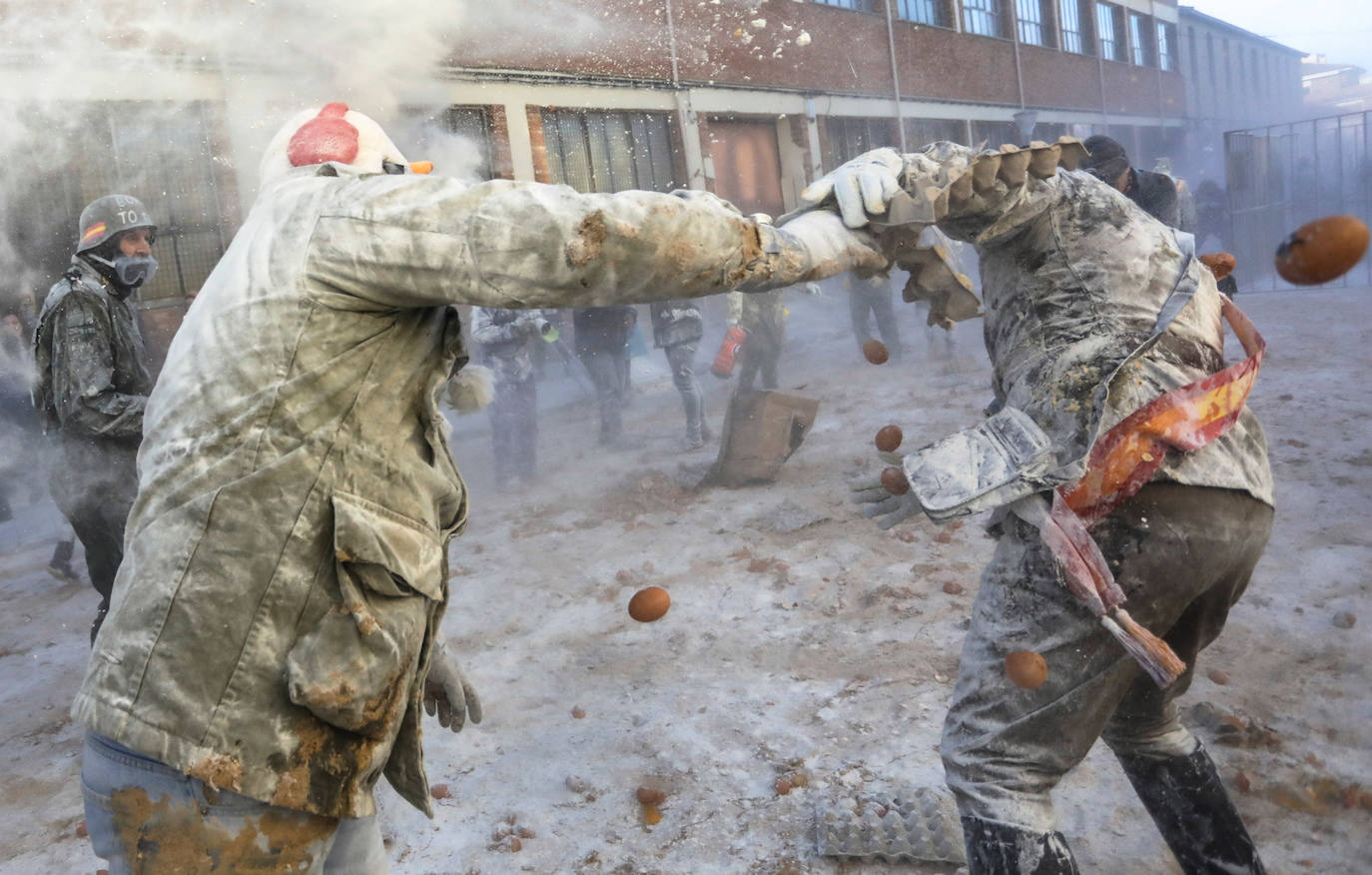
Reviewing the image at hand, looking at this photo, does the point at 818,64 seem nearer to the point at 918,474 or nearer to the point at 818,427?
the point at 818,427

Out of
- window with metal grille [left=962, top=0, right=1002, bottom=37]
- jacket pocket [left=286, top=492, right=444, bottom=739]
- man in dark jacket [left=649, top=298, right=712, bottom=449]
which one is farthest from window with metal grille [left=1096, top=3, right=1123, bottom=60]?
jacket pocket [left=286, top=492, right=444, bottom=739]

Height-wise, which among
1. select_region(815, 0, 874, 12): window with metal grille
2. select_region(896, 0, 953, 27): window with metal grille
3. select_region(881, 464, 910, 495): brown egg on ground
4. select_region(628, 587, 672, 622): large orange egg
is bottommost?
select_region(628, 587, 672, 622): large orange egg

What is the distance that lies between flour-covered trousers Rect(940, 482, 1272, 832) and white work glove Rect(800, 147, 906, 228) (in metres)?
0.88

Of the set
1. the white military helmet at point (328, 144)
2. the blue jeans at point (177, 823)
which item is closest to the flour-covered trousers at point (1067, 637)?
the blue jeans at point (177, 823)

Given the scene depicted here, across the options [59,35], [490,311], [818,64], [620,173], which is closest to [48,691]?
[490,311]

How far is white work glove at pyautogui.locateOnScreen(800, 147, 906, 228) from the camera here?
2.13 meters

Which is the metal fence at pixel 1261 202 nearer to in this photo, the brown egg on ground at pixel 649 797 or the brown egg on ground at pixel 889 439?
the brown egg on ground at pixel 889 439

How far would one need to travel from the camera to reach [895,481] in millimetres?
2496

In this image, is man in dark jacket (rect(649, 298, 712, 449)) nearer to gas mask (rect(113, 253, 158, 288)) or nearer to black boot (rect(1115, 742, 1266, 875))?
gas mask (rect(113, 253, 158, 288))

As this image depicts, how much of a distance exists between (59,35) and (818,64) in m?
11.6

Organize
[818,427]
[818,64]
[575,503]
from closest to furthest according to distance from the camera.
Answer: [575,503] < [818,427] < [818,64]

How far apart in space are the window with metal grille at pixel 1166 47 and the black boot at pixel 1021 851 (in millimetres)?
30942

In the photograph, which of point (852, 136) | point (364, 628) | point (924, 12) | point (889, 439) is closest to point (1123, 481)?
point (889, 439)

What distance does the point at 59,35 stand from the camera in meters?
7.68
